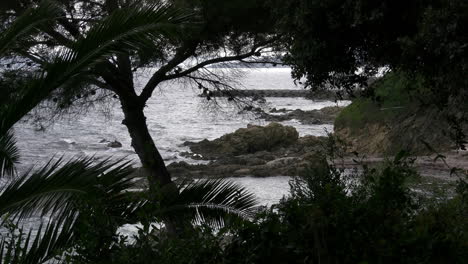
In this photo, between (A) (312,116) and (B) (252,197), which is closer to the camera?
(B) (252,197)

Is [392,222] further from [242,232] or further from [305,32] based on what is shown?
[305,32]

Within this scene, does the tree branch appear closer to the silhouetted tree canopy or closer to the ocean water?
the silhouetted tree canopy

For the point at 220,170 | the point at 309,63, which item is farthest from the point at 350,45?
the point at 220,170

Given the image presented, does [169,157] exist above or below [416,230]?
below

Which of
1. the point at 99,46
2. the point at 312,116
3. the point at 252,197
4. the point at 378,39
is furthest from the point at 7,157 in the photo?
the point at 312,116

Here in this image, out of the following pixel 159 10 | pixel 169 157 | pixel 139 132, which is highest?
pixel 159 10

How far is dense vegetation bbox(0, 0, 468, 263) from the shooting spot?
3.21 m

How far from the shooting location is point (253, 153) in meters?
32.1

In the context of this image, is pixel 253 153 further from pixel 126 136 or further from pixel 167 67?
A: pixel 167 67

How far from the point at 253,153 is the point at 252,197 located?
2600cm

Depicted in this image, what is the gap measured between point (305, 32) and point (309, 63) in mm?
399

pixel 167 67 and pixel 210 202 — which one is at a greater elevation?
pixel 167 67

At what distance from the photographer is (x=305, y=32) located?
6.46 m

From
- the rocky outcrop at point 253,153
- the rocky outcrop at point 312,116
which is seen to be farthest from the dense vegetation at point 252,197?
the rocky outcrop at point 312,116
